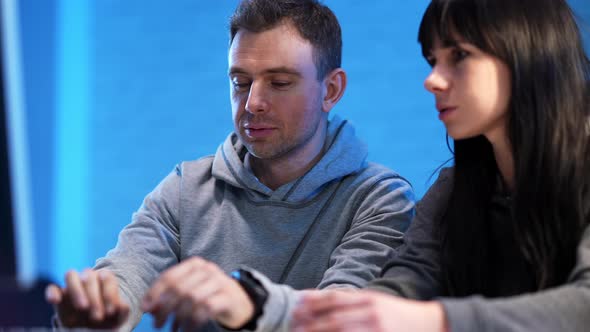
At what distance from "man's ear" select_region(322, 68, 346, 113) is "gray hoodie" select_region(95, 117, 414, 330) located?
87 mm

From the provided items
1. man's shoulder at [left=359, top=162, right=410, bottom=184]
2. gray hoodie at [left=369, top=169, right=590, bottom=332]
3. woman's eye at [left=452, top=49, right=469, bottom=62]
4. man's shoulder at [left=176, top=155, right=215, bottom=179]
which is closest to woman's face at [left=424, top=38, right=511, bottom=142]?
woman's eye at [left=452, top=49, right=469, bottom=62]

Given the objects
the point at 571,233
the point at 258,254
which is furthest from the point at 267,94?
the point at 571,233

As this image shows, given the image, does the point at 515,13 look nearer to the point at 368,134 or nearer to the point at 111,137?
the point at 368,134

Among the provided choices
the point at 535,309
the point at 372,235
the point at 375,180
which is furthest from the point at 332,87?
the point at 535,309

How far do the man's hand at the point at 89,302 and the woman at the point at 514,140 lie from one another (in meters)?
0.27

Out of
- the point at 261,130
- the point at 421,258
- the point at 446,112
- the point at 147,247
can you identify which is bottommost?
the point at 147,247

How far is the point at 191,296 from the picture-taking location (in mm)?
833

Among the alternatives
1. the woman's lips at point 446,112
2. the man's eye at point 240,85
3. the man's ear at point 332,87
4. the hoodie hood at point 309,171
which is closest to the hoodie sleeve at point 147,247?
the hoodie hood at point 309,171

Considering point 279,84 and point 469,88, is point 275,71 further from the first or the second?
point 469,88

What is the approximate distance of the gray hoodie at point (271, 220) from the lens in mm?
1386

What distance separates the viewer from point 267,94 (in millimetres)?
1481

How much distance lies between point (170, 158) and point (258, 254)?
1.11 m

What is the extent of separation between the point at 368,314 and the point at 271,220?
0.76 metres

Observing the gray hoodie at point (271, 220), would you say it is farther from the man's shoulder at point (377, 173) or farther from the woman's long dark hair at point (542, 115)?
the woman's long dark hair at point (542, 115)
